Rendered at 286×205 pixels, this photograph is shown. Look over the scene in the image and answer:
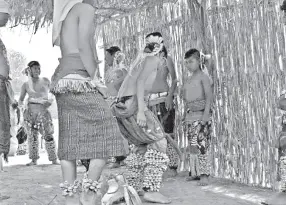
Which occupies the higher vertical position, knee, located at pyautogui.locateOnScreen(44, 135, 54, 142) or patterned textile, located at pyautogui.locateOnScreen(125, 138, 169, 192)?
knee, located at pyautogui.locateOnScreen(44, 135, 54, 142)

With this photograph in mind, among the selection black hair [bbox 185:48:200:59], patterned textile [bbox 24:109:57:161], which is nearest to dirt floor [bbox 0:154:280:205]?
patterned textile [bbox 24:109:57:161]

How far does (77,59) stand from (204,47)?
288cm

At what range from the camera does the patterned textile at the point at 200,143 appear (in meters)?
5.88

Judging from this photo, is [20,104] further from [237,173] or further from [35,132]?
[237,173]

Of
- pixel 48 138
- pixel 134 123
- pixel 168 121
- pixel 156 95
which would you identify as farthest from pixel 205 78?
pixel 48 138

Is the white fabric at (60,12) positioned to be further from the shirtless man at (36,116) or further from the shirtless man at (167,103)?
the shirtless man at (36,116)

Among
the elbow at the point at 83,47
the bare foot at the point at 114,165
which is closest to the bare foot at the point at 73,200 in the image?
the elbow at the point at 83,47

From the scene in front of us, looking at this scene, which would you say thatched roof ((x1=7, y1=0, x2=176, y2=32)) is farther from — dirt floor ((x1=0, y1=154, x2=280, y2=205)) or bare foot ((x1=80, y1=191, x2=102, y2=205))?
bare foot ((x1=80, y1=191, x2=102, y2=205))

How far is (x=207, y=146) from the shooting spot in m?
5.95

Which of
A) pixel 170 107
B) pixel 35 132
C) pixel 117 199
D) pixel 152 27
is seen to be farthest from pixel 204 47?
pixel 35 132

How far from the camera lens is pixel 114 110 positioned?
4.61 meters

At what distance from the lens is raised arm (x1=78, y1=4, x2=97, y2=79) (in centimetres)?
353

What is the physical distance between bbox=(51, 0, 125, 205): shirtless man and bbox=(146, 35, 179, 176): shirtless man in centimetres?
272

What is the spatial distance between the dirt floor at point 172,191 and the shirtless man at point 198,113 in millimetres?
234
